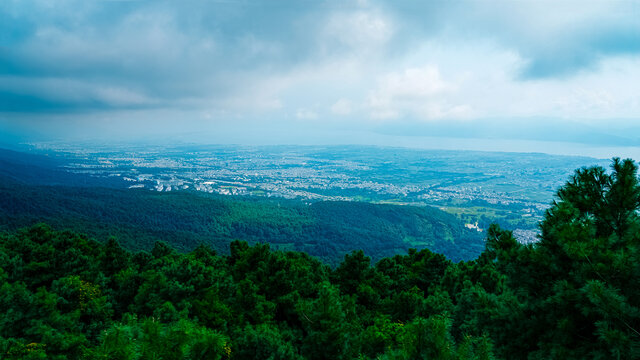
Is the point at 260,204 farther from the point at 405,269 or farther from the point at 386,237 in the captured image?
the point at 405,269

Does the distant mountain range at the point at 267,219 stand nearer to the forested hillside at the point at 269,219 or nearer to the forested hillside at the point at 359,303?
the forested hillside at the point at 269,219

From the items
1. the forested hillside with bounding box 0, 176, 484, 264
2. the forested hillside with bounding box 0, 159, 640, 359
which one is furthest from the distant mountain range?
the forested hillside with bounding box 0, 159, 640, 359

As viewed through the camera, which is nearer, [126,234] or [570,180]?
[570,180]

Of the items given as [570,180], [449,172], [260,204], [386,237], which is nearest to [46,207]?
[260,204]

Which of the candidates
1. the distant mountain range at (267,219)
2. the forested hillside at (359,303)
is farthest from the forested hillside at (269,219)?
the forested hillside at (359,303)

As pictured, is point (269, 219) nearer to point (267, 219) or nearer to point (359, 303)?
point (267, 219)

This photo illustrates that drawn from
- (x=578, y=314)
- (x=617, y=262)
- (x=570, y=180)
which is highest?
(x=570, y=180)
